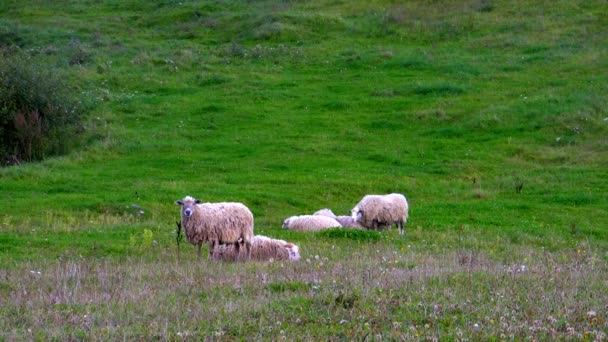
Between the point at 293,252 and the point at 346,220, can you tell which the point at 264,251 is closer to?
the point at 293,252

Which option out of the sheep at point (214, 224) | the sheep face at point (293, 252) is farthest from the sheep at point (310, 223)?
the sheep face at point (293, 252)

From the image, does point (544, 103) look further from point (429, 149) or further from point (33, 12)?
point (33, 12)

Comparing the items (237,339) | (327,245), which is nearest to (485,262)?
(327,245)

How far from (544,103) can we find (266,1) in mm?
32582

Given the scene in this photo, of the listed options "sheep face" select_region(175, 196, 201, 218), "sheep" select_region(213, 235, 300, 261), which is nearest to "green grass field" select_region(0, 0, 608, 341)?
"sheep" select_region(213, 235, 300, 261)

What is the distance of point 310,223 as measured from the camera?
21594 millimetres

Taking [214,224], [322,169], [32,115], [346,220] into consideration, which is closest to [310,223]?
[346,220]

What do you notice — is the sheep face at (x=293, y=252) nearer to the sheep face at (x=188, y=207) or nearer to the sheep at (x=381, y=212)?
the sheep face at (x=188, y=207)

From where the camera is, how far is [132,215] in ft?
76.6

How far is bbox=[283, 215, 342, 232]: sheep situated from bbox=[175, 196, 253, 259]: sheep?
4.41 m

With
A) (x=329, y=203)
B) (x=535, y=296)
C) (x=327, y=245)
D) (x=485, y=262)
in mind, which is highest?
(x=535, y=296)

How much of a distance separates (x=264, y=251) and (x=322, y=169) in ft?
45.2

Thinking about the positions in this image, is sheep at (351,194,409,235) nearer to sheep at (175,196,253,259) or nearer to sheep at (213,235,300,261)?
sheep at (213,235,300,261)

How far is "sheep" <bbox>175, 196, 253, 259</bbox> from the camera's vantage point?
16.7 metres
